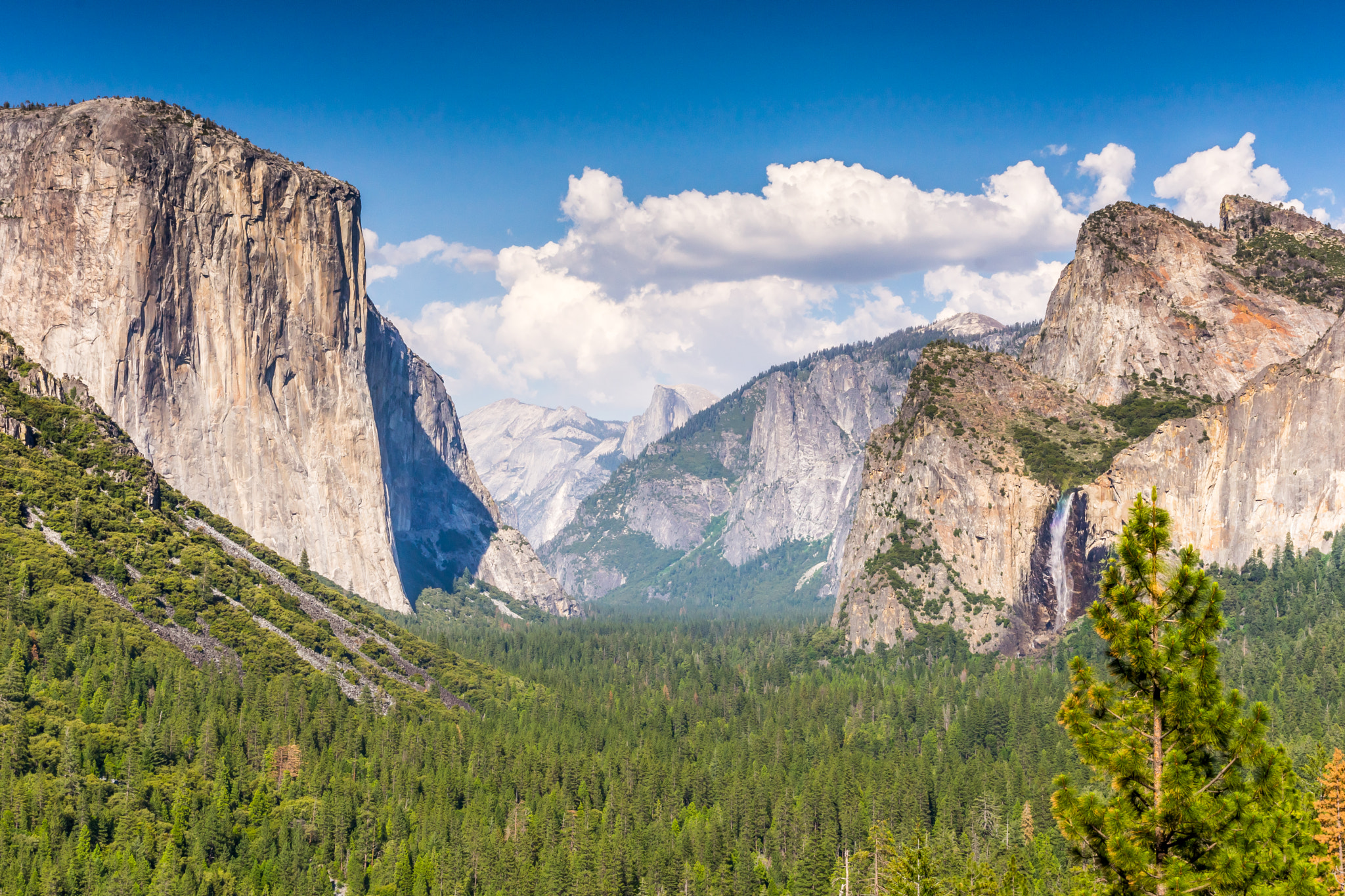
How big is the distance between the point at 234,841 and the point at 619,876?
3547 centimetres

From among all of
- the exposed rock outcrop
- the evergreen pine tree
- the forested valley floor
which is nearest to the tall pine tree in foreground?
the forested valley floor

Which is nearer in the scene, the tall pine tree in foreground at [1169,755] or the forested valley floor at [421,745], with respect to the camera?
the tall pine tree in foreground at [1169,755]

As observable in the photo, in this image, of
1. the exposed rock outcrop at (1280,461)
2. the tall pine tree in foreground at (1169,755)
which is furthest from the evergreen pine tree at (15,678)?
the exposed rock outcrop at (1280,461)

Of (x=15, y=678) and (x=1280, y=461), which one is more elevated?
(x=1280, y=461)

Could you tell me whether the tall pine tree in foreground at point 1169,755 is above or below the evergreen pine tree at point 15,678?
above

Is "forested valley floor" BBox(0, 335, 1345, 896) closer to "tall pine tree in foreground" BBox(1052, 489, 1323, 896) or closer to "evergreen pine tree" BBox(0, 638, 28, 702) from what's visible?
"evergreen pine tree" BBox(0, 638, 28, 702)

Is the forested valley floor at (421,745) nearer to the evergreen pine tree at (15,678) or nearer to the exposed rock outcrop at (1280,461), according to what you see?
the evergreen pine tree at (15,678)

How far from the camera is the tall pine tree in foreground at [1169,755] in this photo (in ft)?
93.2

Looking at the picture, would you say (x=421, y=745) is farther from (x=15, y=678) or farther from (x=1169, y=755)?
(x=1169, y=755)

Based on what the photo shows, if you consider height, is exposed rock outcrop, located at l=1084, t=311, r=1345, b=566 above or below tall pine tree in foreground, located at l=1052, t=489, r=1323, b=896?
above

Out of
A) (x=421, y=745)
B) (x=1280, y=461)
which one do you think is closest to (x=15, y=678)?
(x=421, y=745)

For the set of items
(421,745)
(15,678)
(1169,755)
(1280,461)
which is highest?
(1280,461)

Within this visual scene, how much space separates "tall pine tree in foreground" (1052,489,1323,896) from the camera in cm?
2841

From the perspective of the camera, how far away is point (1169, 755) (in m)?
29.1
